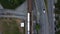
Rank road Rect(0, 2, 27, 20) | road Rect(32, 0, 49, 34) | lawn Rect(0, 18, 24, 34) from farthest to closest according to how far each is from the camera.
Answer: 1. lawn Rect(0, 18, 24, 34)
2. road Rect(0, 2, 27, 20)
3. road Rect(32, 0, 49, 34)

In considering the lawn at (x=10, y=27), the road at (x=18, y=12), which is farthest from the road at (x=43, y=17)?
the lawn at (x=10, y=27)

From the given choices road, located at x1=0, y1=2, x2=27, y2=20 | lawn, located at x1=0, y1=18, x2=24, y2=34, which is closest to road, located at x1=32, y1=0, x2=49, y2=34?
road, located at x1=0, y1=2, x2=27, y2=20

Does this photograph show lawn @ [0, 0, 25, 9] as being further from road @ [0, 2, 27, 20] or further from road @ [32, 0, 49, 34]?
road @ [32, 0, 49, 34]

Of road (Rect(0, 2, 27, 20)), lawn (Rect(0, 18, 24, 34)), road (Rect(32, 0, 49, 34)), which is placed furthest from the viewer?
lawn (Rect(0, 18, 24, 34))

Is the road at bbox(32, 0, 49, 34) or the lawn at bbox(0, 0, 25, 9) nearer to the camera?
the road at bbox(32, 0, 49, 34)

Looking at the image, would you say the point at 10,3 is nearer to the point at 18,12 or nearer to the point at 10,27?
the point at 18,12

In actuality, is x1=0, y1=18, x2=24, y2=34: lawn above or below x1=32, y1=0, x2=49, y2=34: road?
below

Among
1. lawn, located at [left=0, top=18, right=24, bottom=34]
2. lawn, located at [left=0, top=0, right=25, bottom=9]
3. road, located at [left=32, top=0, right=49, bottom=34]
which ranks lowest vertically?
lawn, located at [left=0, top=18, right=24, bottom=34]

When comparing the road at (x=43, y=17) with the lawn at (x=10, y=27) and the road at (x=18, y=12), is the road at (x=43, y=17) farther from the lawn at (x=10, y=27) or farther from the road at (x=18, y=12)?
the lawn at (x=10, y=27)

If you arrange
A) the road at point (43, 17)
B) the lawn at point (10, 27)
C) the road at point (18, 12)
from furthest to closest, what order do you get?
the lawn at point (10, 27)
the road at point (18, 12)
the road at point (43, 17)

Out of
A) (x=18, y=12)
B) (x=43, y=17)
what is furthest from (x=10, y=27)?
(x=43, y=17)
